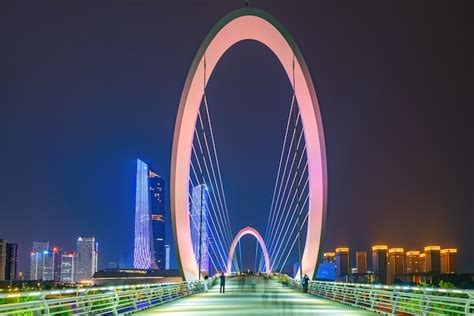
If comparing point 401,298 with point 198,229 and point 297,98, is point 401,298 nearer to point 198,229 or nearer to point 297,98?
point 297,98

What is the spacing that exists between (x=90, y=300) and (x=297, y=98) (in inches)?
918

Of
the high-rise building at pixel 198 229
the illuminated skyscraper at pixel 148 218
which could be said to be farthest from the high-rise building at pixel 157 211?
A: the high-rise building at pixel 198 229

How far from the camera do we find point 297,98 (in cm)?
3647

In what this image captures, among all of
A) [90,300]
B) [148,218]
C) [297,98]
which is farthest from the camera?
[148,218]

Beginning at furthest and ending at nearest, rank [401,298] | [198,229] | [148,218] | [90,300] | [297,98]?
[148,218], [198,229], [297,98], [401,298], [90,300]

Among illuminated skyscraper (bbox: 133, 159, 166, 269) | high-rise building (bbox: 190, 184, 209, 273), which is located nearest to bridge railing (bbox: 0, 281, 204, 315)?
high-rise building (bbox: 190, 184, 209, 273)

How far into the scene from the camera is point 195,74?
3516cm

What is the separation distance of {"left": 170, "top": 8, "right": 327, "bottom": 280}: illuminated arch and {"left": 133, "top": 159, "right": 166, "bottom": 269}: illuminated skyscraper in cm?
10779

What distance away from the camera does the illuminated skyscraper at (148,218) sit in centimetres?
14988

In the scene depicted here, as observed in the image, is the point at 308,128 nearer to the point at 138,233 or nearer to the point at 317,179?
the point at 317,179

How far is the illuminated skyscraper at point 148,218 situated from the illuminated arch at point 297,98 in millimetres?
107792

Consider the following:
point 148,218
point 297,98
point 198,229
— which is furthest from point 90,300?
point 148,218

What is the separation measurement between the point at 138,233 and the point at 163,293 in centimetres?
13346

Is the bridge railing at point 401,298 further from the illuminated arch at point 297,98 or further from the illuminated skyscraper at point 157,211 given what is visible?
the illuminated skyscraper at point 157,211
